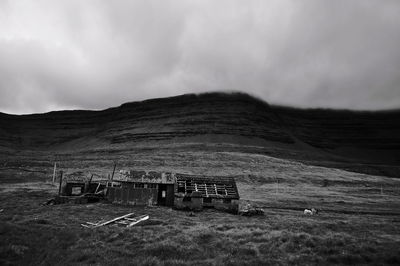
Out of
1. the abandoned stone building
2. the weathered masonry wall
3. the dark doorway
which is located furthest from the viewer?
the dark doorway

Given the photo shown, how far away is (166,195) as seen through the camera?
3731 centimetres

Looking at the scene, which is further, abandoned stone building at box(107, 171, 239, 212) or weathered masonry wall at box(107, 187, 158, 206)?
weathered masonry wall at box(107, 187, 158, 206)

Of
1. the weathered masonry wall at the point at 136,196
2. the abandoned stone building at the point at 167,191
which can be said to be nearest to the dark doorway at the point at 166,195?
the abandoned stone building at the point at 167,191

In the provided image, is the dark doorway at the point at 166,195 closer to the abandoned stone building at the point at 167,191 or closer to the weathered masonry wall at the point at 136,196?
the abandoned stone building at the point at 167,191

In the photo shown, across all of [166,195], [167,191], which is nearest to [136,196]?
[166,195]

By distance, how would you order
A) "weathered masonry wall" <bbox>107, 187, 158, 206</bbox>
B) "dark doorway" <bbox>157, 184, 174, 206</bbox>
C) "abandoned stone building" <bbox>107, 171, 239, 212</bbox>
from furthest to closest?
"dark doorway" <bbox>157, 184, 174, 206</bbox> → "weathered masonry wall" <bbox>107, 187, 158, 206</bbox> → "abandoned stone building" <bbox>107, 171, 239, 212</bbox>

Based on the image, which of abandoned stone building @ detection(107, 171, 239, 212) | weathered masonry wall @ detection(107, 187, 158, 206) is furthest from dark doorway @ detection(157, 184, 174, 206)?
weathered masonry wall @ detection(107, 187, 158, 206)

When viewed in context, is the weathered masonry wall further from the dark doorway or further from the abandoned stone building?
the dark doorway

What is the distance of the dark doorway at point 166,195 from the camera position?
1464 inches

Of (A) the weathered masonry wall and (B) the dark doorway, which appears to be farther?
(B) the dark doorway

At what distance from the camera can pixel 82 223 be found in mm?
23234

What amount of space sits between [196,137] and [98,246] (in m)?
150

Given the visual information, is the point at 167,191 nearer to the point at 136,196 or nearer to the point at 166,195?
the point at 166,195

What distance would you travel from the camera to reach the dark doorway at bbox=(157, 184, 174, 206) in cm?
3719
